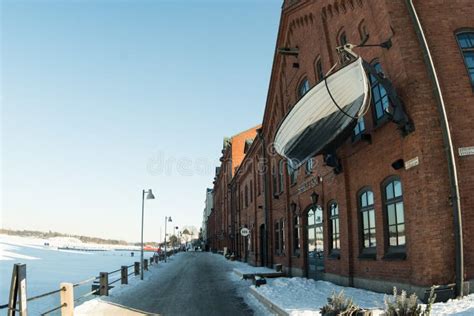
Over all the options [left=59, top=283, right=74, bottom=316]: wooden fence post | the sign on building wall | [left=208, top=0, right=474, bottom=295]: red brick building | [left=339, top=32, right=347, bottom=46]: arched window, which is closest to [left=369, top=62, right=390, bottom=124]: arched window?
[left=208, top=0, right=474, bottom=295]: red brick building

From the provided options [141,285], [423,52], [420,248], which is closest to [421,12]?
[423,52]

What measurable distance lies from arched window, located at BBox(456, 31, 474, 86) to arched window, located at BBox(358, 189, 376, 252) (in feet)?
14.0

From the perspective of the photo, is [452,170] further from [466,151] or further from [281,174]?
[281,174]

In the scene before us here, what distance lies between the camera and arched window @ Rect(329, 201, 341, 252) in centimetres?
1562

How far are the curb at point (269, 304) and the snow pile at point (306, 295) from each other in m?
0.07

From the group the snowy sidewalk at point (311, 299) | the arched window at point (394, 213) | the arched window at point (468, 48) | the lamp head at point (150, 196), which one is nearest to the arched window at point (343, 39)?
the arched window at point (468, 48)

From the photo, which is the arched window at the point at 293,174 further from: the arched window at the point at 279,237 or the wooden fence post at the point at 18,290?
the wooden fence post at the point at 18,290

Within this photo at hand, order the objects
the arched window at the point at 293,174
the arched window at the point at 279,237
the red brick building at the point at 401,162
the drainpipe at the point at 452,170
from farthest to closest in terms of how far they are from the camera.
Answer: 1. the arched window at the point at 279,237
2. the arched window at the point at 293,174
3. the red brick building at the point at 401,162
4. the drainpipe at the point at 452,170

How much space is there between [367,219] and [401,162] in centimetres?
292

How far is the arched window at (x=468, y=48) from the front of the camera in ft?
35.7

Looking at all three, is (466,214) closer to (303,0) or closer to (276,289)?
(276,289)

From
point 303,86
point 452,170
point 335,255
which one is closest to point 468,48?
point 452,170

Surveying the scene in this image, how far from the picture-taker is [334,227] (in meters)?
16.0

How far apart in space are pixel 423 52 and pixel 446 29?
1.69 m
